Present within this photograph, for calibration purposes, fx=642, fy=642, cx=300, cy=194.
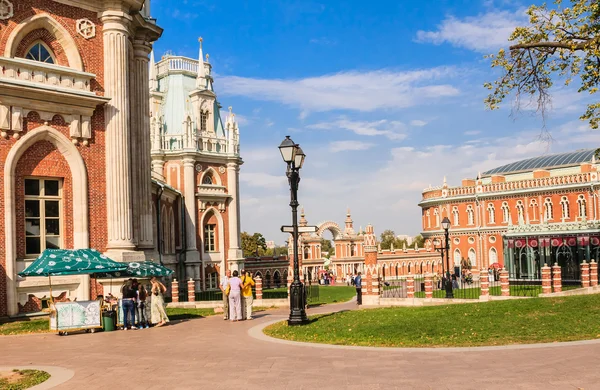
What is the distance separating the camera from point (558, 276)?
25797 millimetres

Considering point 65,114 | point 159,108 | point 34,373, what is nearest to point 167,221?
point 159,108

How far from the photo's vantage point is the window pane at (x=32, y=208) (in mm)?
19344

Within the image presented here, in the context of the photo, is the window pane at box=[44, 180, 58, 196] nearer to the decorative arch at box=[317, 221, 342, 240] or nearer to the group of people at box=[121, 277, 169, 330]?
the group of people at box=[121, 277, 169, 330]

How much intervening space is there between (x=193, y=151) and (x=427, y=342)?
36659 mm

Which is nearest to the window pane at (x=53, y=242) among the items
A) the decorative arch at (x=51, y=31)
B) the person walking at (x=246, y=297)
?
the decorative arch at (x=51, y=31)

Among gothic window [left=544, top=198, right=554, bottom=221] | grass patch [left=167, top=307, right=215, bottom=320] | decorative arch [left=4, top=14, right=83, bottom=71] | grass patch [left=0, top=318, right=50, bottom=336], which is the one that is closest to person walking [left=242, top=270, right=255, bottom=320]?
grass patch [left=167, top=307, right=215, bottom=320]

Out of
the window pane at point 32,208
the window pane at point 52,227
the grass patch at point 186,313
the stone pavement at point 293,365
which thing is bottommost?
the grass patch at point 186,313

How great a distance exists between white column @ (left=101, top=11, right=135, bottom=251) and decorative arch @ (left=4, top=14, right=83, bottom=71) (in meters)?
1.01

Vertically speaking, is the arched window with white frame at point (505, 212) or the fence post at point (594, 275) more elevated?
the arched window with white frame at point (505, 212)

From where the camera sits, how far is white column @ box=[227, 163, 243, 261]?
A: 49.3 metres

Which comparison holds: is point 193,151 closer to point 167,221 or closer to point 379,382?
point 167,221

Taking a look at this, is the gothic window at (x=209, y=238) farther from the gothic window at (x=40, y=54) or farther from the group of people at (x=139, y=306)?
the group of people at (x=139, y=306)

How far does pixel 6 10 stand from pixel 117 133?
4809 mm

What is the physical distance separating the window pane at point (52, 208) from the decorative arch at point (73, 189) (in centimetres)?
50
